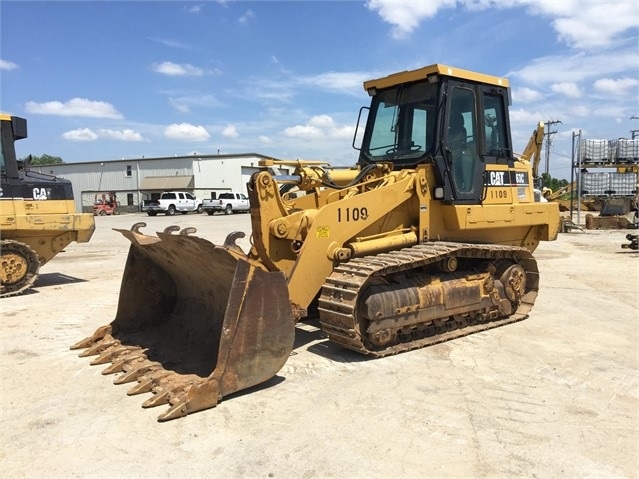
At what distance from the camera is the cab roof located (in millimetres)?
6633

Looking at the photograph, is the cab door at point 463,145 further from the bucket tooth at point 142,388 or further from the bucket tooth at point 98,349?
the bucket tooth at point 98,349

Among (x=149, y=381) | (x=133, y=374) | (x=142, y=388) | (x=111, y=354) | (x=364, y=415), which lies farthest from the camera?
(x=111, y=354)

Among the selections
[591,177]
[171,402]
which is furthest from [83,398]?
[591,177]

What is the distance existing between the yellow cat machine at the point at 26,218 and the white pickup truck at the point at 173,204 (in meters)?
30.6

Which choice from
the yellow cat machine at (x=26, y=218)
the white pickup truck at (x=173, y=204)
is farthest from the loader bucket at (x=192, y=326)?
the white pickup truck at (x=173, y=204)

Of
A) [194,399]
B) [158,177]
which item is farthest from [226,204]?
[194,399]

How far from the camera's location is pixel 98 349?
591 centimetres

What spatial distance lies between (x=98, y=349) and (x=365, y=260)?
3054 millimetres

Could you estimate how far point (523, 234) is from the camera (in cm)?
809

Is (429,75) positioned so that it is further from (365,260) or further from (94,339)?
(94,339)

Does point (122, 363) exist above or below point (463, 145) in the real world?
below

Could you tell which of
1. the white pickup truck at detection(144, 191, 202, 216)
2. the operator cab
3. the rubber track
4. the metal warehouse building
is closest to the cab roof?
the operator cab

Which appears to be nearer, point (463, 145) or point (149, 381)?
point (149, 381)

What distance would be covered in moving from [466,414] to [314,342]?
7.46 feet
